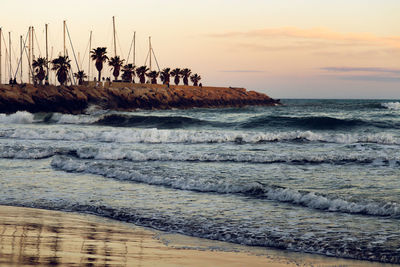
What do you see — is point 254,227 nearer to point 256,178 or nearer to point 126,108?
point 256,178

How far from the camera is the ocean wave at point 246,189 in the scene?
34.1ft

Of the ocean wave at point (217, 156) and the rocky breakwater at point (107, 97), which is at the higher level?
the rocky breakwater at point (107, 97)

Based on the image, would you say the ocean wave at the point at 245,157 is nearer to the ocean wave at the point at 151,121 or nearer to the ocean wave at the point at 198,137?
the ocean wave at the point at 198,137

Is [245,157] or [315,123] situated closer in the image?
[245,157]

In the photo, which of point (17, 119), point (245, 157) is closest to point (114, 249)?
point (245, 157)

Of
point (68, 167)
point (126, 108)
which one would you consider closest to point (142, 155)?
point (68, 167)

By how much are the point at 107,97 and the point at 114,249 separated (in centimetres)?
7430

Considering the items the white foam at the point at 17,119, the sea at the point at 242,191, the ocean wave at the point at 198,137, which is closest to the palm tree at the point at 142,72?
the white foam at the point at 17,119

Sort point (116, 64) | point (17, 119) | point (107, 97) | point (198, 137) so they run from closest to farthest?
1. point (198, 137)
2. point (17, 119)
3. point (107, 97)
4. point (116, 64)

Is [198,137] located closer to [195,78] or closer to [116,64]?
[116,64]

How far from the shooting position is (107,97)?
3140 inches

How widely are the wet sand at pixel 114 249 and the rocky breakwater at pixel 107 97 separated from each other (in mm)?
62139

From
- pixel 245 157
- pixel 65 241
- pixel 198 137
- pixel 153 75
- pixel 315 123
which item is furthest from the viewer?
pixel 153 75

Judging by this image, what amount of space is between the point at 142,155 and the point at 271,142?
9381mm
